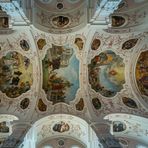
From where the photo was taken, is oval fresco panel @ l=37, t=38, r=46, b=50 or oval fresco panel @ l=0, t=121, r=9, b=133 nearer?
oval fresco panel @ l=0, t=121, r=9, b=133

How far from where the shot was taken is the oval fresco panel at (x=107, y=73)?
19641 millimetres

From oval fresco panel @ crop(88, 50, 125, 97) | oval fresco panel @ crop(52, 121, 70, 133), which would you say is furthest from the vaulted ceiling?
oval fresco panel @ crop(52, 121, 70, 133)

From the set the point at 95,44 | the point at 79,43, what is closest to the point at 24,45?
the point at 79,43

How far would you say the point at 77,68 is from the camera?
20.0 m

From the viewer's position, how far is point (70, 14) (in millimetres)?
18562

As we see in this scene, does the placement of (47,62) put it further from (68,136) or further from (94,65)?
(68,136)

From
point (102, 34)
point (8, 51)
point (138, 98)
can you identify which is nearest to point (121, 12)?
point (102, 34)

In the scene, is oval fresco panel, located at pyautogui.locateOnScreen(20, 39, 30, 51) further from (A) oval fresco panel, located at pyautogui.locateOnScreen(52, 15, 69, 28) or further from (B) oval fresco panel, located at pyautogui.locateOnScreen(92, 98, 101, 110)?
(B) oval fresco panel, located at pyautogui.locateOnScreen(92, 98, 101, 110)

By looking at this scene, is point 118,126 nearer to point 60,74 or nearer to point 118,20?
point 60,74

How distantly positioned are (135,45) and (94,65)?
2.72m

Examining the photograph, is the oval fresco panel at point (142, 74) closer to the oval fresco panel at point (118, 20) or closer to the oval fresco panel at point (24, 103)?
the oval fresco panel at point (118, 20)

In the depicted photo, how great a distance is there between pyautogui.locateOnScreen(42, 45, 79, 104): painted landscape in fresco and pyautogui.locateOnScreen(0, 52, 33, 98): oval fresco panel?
3.39ft

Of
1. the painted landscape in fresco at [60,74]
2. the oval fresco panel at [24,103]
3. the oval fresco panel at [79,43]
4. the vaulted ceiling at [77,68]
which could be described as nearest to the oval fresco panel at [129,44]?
the vaulted ceiling at [77,68]

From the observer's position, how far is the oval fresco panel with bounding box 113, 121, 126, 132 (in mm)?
19062
